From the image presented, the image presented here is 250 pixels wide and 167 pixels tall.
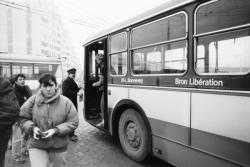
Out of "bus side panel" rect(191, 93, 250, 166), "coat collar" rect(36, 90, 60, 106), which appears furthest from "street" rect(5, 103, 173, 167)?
"coat collar" rect(36, 90, 60, 106)

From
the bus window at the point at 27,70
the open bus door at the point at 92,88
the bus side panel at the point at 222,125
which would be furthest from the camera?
the bus window at the point at 27,70

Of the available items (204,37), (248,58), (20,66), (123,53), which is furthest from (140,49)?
(20,66)

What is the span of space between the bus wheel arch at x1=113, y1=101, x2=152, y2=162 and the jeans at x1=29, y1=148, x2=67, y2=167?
151cm

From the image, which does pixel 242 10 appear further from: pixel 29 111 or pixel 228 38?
pixel 29 111

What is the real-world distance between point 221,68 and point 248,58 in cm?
32

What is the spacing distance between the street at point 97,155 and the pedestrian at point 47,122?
62.5 inches

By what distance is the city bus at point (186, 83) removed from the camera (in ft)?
7.83

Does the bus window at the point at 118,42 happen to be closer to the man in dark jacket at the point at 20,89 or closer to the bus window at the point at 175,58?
the bus window at the point at 175,58

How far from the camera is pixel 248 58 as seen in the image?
233 cm

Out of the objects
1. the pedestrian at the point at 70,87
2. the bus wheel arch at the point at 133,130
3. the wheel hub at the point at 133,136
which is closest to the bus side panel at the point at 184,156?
the bus wheel arch at the point at 133,130

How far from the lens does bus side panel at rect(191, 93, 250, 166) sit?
2.29 meters

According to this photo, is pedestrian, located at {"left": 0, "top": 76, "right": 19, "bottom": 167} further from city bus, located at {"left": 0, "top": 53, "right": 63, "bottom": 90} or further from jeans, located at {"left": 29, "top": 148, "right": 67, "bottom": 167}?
city bus, located at {"left": 0, "top": 53, "right": 63, "bottom": 90}

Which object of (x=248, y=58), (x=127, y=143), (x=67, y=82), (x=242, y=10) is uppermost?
(x=242, y=10)

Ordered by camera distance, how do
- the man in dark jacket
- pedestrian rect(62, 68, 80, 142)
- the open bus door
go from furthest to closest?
1. the open bus door
2. pedestrian rect(62, 68, 80, 142)
3. the man in dark jacket
